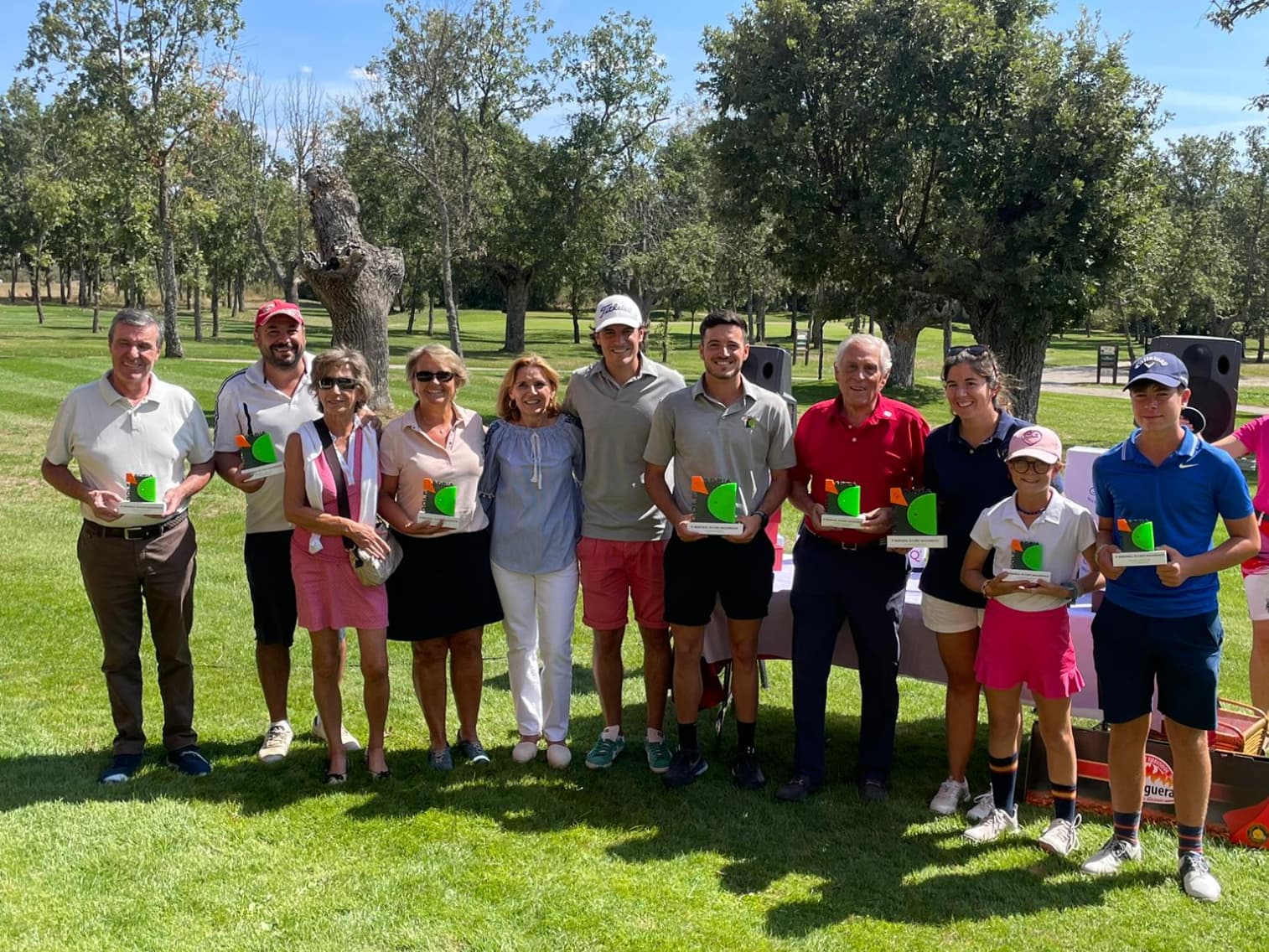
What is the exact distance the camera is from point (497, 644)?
7.30 m

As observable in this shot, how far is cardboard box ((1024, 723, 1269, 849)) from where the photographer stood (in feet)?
13.7

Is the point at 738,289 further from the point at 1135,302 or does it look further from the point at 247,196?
the point at 247,196

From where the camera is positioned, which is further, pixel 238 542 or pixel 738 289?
pixel 738 289

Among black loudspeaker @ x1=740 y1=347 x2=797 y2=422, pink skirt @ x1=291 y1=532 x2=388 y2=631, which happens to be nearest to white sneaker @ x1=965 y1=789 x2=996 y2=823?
black loudspeaker @ x1=740 y1=347 x2=797 y2=422

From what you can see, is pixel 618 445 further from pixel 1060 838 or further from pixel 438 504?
pixel 1060 838

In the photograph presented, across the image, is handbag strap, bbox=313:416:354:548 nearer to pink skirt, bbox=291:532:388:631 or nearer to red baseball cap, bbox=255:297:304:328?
pink skirt, bbox=291:532:388:631

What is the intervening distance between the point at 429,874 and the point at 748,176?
17124 millimetres

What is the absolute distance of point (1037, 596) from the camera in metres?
4.05

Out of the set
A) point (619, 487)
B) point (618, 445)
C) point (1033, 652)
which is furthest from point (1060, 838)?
point (618, 445)

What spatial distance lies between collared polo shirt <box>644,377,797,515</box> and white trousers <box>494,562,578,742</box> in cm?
77

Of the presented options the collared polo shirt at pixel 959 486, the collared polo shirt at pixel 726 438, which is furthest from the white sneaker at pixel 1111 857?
the collared polo shirt at pixel 726 438

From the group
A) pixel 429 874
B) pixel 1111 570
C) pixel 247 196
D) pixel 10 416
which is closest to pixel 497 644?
pixel 429 874

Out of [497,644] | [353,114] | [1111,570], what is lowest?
[497,644]

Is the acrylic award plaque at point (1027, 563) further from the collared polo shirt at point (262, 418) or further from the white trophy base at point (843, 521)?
the collared polo shirt at point (262, 418)
